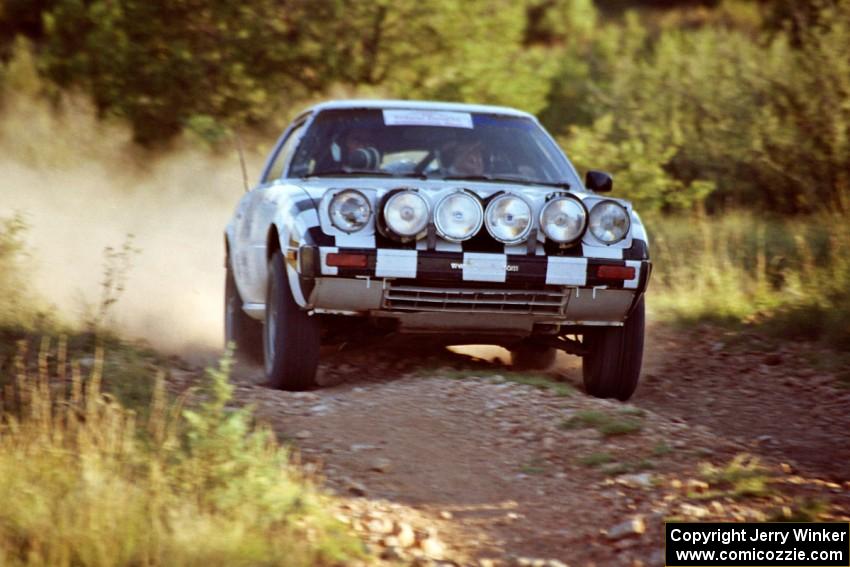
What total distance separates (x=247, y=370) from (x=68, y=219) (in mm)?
7827

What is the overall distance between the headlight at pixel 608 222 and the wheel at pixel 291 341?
4.77 ft

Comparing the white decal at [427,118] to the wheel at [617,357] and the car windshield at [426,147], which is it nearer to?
the car windshield at [426,147]

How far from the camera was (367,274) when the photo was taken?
592 centimetres

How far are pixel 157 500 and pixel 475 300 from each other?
8.12 feet

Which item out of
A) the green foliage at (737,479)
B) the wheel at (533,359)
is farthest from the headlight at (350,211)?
the wheel at (533,359)

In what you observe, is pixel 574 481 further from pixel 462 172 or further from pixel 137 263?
pixel 137 263

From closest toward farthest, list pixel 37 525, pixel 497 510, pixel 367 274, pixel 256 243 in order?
pixel 37 525, pixel 497 510, pixel 367 274, pixel 256 243

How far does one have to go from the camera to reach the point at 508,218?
→ 5.98m

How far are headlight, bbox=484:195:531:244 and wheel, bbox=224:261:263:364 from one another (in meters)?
2.57

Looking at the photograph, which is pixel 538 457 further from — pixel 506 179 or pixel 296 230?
pixel 506 179

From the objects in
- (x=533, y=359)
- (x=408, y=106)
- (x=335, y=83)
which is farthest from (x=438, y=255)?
(x=335, y=83)

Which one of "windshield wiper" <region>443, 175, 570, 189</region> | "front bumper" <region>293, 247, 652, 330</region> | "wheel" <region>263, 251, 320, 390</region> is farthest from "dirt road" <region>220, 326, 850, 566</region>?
"windshield wiper" <region>443, 175, 570, 189</region>

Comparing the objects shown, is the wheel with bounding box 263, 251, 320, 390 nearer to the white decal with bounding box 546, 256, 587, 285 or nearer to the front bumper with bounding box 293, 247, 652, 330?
the front bumper with bounding box 293, 247, 652, 330

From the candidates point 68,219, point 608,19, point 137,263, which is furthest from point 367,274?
point 608,19
